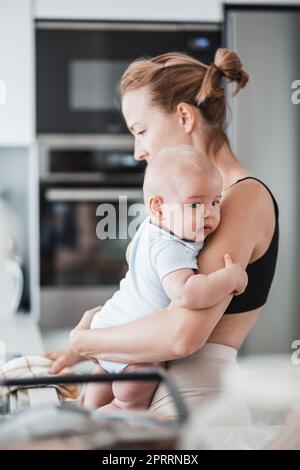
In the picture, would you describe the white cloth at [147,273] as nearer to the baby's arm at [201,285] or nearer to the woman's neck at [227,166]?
the baby's arm at [201,285]

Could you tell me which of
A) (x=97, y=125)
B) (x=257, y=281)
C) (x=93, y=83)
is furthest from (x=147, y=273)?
(x=97, y=125)

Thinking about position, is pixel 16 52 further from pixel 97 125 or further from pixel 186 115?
pixel 97 125

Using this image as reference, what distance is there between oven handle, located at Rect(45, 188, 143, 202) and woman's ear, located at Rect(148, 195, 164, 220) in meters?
0.72

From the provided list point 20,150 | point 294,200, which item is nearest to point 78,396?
point 294,200

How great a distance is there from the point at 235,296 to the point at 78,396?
279 millimetres

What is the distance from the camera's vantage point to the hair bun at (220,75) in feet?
3.33

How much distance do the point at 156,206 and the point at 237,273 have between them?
0.45 feet

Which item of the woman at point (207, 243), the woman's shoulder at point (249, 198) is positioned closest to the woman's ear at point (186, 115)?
the woman at point (207, 243)

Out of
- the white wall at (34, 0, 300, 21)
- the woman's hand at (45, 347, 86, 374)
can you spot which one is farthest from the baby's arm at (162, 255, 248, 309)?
the white wall at (34, 0, 300, 21)

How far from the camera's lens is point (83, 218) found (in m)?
1.74

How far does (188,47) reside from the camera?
4.66ft

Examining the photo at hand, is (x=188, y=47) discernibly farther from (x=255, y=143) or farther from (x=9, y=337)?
(x=9, y=337)

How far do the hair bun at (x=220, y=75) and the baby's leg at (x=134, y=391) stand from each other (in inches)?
15.0

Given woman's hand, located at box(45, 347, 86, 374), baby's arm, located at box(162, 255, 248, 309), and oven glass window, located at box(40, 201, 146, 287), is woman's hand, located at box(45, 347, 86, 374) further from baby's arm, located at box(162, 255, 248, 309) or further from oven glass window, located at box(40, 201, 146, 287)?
oven glass window, located at box(40, 201, 146, 287)
